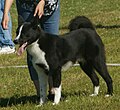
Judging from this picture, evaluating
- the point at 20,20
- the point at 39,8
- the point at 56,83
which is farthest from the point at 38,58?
the point at 39,8

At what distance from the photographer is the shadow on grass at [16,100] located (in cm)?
695

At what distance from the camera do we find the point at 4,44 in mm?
12234

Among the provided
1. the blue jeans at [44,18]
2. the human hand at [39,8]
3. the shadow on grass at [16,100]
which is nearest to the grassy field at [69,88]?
the shadow on grass at [16,100]

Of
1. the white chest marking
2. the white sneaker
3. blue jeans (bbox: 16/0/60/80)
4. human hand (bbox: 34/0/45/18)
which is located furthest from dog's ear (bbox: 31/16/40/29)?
the white sneaker

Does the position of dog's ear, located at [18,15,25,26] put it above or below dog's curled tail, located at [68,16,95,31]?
above

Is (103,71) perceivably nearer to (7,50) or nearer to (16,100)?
(16,100)

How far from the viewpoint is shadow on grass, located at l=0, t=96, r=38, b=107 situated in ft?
22.8

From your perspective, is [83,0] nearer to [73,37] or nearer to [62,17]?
[62,17]

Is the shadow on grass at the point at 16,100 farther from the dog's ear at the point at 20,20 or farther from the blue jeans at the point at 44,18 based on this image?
the dog's ear at the point at 20,20

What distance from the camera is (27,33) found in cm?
609

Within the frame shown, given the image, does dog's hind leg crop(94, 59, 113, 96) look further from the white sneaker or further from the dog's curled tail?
the white sneaker

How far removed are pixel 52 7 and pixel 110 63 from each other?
11.2 feet

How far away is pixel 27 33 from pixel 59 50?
58 cm

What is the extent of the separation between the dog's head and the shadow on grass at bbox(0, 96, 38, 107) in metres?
1.13
